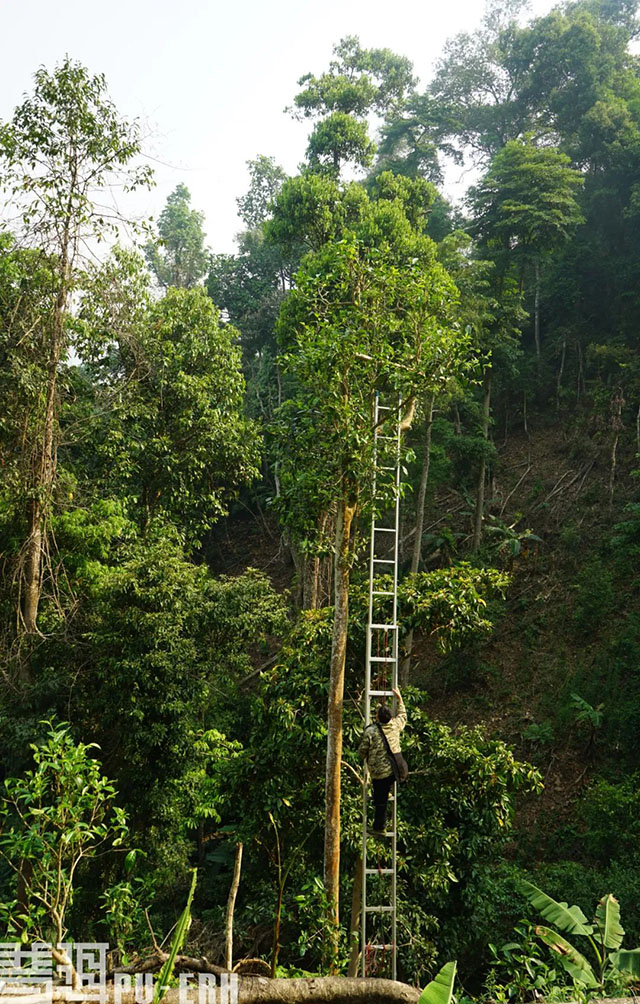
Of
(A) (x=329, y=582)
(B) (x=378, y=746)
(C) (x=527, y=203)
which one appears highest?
(C) (x=527, y=203)

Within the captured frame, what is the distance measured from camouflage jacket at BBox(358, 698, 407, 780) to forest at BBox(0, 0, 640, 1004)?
46cm

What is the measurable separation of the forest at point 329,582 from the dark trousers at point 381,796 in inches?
13.4

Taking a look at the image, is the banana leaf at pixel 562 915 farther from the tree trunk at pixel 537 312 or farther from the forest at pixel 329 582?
the tree trunk at pixel 537 312

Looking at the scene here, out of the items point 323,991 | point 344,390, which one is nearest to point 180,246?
point 344,390

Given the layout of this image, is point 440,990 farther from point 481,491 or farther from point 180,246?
point 180,246

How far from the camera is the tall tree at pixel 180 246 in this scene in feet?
85.4

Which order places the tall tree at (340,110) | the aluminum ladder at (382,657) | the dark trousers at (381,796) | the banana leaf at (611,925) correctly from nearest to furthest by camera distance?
1. the banana leaf at (611,925)
2. the dark trousers at (381,796)
3. the aluminum ladder at (382,657)
4. the tall tree at (340,110)

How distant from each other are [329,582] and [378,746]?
6184 millimetres

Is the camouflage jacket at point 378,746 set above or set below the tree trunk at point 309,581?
below

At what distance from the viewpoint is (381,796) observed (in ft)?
15.3

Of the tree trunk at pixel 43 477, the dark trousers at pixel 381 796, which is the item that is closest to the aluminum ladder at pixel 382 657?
the dark trousers at pixel 381 796

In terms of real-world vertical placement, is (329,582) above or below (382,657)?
above

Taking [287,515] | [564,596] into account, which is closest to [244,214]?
[564,596]

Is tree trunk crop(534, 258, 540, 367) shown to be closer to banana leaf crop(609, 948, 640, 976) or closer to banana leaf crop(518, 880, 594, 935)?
banana leaf crop(518, 880, 594, 935)
